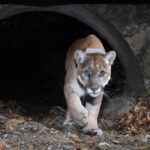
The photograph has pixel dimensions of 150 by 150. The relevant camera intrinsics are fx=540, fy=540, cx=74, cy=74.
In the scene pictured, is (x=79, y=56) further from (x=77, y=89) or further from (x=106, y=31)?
(x=106, y=31)

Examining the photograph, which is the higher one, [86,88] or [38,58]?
[38,58]

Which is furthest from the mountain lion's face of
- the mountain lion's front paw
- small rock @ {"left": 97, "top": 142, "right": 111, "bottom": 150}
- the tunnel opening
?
the tunnel opening

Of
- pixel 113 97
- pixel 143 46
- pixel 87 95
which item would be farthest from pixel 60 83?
pixel 87 95

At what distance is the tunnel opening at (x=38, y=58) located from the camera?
9.88 metres

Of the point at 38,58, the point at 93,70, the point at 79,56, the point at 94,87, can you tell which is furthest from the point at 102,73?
the point at 38,58

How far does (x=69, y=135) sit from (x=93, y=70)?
0.84 meters

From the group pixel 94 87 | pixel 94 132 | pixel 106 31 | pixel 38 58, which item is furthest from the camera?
pixel 38 58

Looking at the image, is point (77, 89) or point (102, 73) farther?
point (77, 89)

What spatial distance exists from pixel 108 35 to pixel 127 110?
3.87 feet

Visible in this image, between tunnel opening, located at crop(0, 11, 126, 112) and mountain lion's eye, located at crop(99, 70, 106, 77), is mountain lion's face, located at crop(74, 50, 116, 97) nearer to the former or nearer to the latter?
mountain lion's eye, located at crop(99, 70, 106, 77)

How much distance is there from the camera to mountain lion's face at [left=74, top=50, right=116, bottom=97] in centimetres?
652

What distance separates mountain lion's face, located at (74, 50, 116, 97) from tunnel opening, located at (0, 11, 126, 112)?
214cm

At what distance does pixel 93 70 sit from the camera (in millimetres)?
6621

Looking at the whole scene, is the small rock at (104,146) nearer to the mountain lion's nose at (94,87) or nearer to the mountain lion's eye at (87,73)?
the mountain lion's nose at (94,87)
